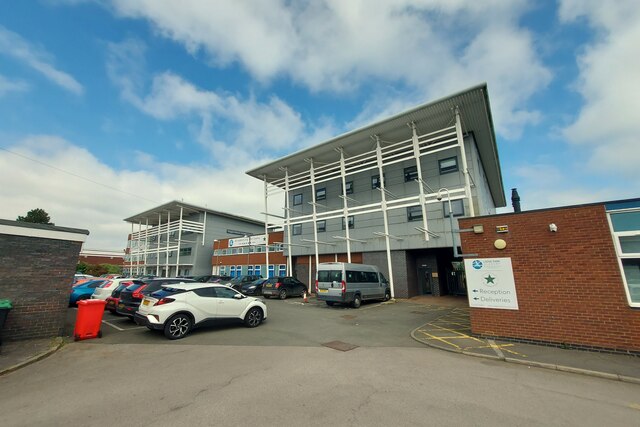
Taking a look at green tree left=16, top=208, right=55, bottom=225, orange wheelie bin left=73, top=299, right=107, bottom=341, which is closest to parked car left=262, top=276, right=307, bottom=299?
orange wheelie bin left=73, top=299, right=107, bottom=341

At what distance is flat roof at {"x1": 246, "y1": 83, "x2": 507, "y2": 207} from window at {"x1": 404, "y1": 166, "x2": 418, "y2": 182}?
2282 millimetres

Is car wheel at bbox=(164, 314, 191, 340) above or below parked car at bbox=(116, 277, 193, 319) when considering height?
below

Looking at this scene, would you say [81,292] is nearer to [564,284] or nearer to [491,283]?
→ [491,283]

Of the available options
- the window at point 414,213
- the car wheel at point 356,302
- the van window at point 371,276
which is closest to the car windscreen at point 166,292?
the car wheel at point 356,302

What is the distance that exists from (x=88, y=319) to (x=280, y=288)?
39.6 ft

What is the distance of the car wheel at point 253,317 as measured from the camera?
31.2ft

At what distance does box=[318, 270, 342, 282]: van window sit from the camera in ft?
47.3

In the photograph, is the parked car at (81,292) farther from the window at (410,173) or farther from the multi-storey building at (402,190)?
the window at (410,173)

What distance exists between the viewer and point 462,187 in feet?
60.5

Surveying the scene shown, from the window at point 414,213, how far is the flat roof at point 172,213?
28668 millimetres

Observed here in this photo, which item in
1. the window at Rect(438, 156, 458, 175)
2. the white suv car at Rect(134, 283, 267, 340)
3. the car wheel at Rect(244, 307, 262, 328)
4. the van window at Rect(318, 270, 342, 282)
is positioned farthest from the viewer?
the window at Rect(438, 156, 458, 175)

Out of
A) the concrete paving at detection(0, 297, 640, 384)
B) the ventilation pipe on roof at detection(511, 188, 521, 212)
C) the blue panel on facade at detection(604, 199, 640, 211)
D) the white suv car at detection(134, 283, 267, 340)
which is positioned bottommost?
the concrete paving at detection(0, 297, 640, 384)

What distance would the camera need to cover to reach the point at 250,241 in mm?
31484

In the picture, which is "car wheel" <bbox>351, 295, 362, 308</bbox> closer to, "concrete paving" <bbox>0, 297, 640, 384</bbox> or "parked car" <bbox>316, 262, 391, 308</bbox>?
"parked car" <bbox>316, 262, 391, 308</bbox>
